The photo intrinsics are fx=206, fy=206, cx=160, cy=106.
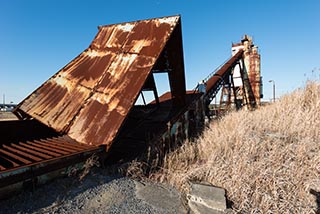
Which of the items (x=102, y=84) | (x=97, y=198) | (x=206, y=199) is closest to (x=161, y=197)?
(x=206, y=199)

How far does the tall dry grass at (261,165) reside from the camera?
7.85ft

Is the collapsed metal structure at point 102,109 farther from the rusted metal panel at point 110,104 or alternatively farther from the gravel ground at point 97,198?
the gravel ground at point 97,198

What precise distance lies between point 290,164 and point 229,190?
1013 millimetres

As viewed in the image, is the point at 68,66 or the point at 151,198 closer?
the point at 151,198

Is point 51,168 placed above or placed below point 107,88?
below

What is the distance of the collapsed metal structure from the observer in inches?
101

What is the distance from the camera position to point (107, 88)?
11.6 ft

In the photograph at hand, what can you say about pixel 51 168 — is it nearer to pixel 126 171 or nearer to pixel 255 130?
pixel 126 171

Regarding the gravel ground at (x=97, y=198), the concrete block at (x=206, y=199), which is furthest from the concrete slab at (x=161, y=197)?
the concrete block at (x=206, y=199)

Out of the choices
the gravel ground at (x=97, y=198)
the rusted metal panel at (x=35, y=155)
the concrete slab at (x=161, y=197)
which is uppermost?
the rusted metal panel at (x=35, y=155)

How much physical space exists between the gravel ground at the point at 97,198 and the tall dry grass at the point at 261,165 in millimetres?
411

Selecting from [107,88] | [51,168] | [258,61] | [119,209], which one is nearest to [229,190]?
[119,209]

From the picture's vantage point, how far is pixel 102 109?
129 inches

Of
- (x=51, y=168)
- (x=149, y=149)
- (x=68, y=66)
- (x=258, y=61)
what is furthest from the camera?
(x=258, y=61)
